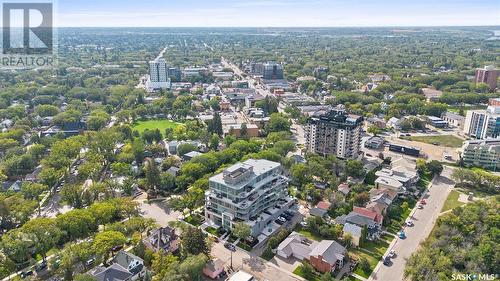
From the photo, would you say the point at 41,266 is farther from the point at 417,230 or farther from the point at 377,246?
the point at 417,230

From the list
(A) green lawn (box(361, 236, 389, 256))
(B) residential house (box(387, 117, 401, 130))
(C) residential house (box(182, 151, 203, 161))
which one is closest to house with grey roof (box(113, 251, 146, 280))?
(A) green lawn (box(361, 236, 389, 256))

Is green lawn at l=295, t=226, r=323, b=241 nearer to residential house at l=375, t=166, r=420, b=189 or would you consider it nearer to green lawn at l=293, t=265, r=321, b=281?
green lawn at l=293, t=265, r=321, b=281

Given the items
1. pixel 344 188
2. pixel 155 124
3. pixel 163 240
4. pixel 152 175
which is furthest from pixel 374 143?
pixel 155 124

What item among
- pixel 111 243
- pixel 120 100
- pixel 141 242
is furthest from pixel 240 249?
pixel 120 100

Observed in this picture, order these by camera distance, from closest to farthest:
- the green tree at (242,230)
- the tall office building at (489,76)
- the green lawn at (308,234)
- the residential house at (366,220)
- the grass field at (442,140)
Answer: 1. the green tree at (242,230)
2. the residential house at (366,220)
3. the green lawn at (308,234)
4. the grass field at (442,140)
5. the tall office building at (489,76)

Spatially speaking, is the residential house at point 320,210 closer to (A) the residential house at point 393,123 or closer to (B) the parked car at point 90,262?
(B) the parked car at point 90,262

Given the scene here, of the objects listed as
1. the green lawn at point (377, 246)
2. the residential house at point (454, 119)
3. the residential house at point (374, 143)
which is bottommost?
the green lawn at point (377, 246)

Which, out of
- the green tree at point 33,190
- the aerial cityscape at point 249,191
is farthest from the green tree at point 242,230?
the green tree at point 33,190
